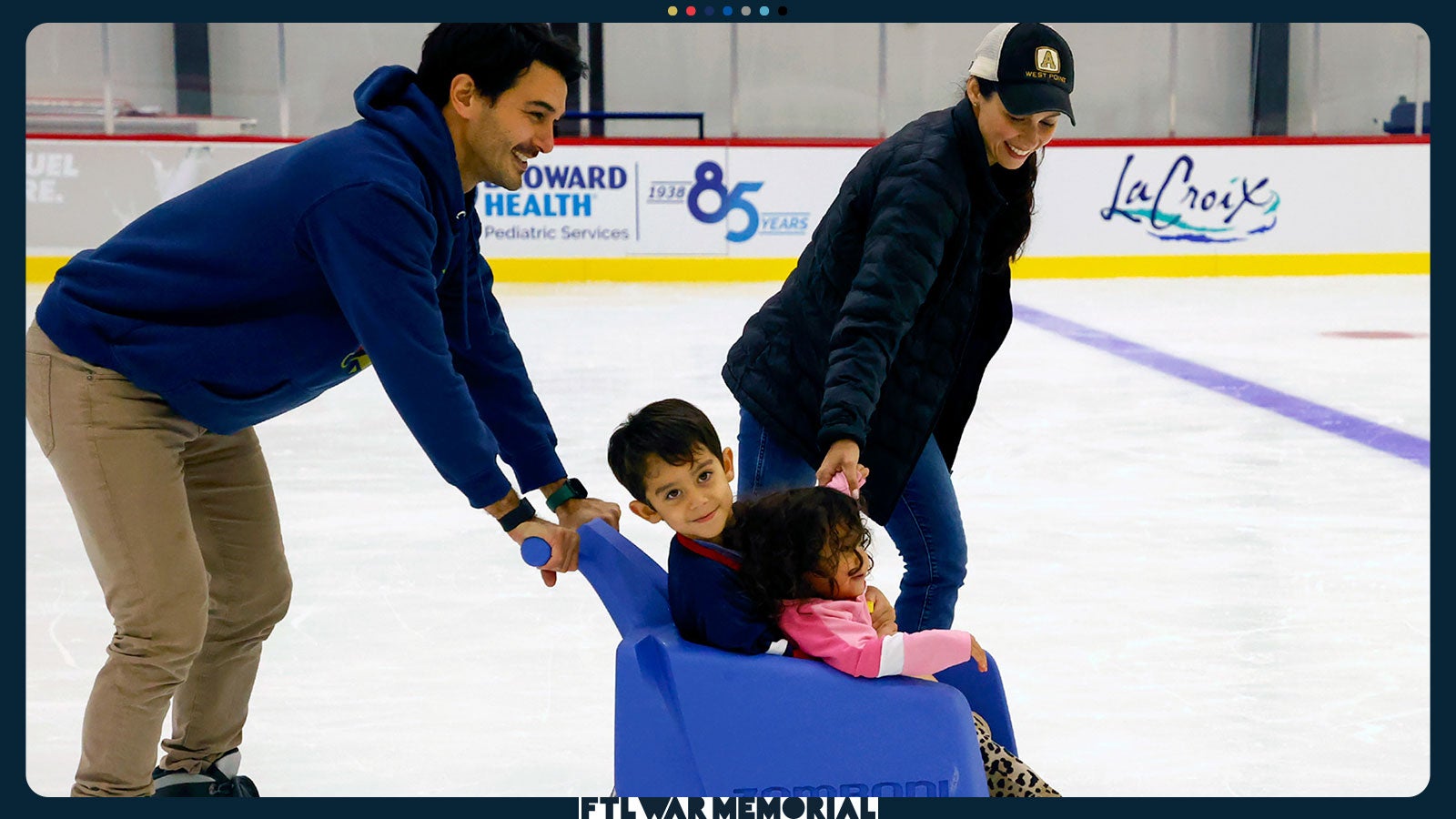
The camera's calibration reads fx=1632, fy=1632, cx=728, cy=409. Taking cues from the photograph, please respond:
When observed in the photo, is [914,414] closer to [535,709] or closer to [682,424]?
[682,424]

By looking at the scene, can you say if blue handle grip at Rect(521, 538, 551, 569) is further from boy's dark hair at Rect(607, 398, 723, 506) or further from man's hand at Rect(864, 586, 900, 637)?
man's hand at Rect(864, 586, 900, 637)

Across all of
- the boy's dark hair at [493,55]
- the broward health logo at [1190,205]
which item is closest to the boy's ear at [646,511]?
the boy's dark hair at [493,55]

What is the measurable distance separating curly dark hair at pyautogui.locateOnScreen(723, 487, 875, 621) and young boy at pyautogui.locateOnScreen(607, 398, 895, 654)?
20 millimetres

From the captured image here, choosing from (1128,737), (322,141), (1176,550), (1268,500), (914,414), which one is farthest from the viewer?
(1268,500)

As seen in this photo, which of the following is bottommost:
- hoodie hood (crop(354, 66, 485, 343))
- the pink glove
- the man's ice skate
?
the man's ice skate

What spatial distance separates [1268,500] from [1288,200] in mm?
6271

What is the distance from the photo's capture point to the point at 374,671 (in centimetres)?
281

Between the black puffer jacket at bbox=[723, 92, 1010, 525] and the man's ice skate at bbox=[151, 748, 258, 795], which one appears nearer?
the black puffer jacket at bbox=[723, 92, 1010, 525]

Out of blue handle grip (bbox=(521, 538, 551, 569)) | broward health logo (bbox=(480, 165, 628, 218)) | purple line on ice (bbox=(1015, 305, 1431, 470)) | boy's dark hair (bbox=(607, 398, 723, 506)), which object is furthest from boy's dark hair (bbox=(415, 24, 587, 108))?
broward health logo (bbox=(480, 165, 628, 218))

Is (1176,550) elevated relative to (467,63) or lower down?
lower down

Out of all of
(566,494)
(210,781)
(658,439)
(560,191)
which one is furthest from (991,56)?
(560,191)

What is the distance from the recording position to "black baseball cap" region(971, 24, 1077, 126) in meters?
1.92

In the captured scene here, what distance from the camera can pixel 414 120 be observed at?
5.71ft

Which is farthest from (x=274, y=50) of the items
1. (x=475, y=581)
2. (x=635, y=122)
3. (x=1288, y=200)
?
(x=475, y=581)
